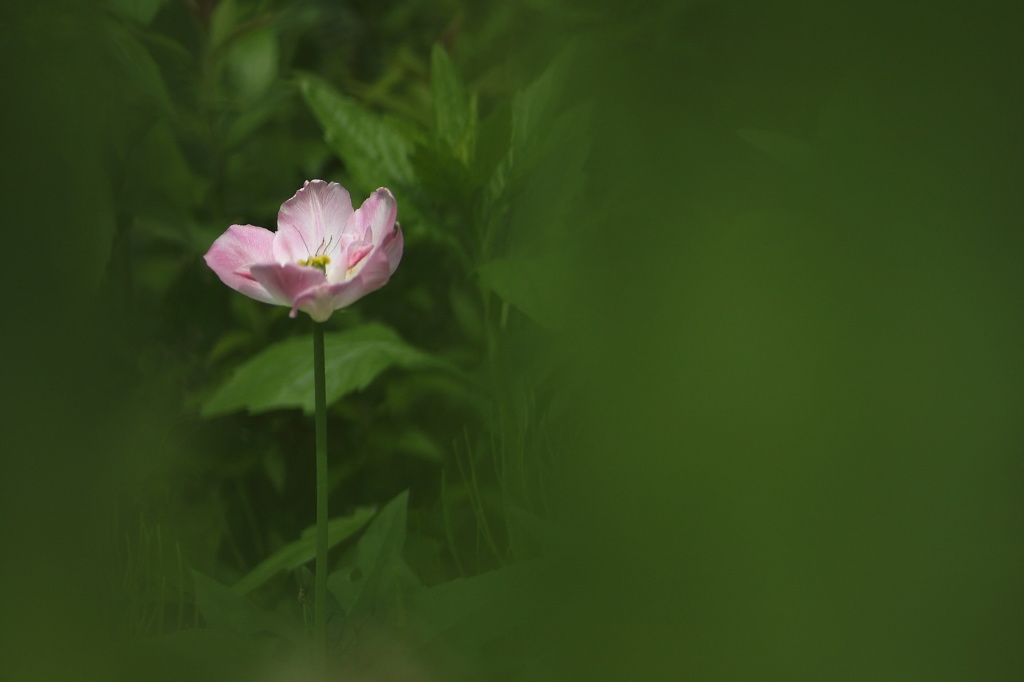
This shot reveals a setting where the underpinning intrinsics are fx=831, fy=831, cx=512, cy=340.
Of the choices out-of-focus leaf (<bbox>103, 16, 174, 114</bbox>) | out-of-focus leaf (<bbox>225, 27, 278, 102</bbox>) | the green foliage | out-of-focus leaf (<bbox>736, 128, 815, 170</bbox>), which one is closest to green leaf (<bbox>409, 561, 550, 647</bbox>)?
the green foliage

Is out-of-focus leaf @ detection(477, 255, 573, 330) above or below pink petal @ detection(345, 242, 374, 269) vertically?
below

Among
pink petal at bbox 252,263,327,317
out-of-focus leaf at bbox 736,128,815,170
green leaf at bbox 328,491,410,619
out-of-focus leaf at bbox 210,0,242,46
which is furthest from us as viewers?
out-of-focus leaf at bbox 210,0,242,46

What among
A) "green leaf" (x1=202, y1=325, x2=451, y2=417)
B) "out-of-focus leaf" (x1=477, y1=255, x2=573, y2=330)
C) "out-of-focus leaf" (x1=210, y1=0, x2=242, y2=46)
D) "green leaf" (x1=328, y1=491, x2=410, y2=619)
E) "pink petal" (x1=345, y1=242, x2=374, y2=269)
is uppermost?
"out-of-focus leaf" (x1=210, y1=0, x2=242, y2=46)

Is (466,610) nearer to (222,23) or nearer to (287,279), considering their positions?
(287,279)

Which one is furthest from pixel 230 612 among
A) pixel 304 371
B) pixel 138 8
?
pixel 138 8

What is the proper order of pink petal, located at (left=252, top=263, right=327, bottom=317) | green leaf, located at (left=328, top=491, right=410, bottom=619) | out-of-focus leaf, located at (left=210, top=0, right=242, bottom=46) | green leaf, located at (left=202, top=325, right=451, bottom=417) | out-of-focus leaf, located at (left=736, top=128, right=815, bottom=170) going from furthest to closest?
out-of-focus leaf, located at (left=210, top=0, right=242, bottom=46), green leaf, located at (left=202, top=325, right=451, bottom=417), green leaf, located at (left=328, top=491, right=410, bottom=619), pink petal, located at (left=252, top=263, right=327, bottom=317), out-of-focus leaf, located at (left=736, top=128, right=815, bottom=170)

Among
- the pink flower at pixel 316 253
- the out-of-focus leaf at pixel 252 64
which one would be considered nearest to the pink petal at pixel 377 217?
the pink flower at pixel 316 253

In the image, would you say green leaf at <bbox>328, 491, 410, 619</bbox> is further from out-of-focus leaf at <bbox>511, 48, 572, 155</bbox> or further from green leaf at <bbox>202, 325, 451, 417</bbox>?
out-of-focus leaf at <bbox>511, 48, 572, 155</bbox>

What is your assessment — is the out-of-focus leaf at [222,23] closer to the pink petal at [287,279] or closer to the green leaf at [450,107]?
the green leaf at [450,107]
